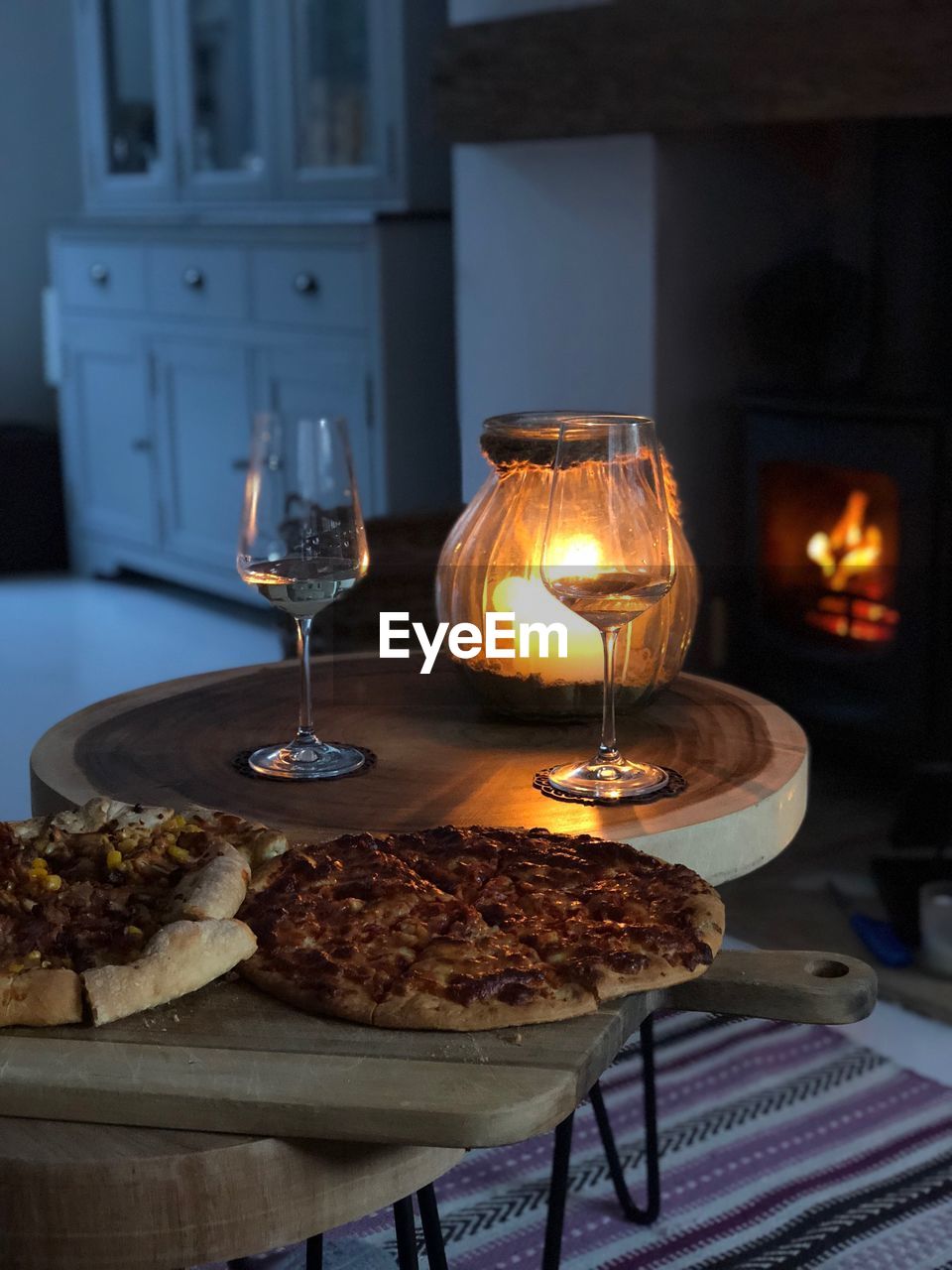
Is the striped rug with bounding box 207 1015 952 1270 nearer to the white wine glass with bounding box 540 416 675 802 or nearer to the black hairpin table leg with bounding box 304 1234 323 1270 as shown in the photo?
the black hairpin table leg with bounding box 304 1234 323 1270

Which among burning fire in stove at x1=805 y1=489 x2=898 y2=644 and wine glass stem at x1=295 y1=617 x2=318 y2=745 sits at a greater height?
wine glass stem at x1=295 y1=617 x2=318 y2=745

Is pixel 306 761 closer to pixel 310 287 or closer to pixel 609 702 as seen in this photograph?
pixel 609 702

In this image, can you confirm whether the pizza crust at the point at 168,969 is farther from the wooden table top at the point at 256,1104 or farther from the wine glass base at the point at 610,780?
the wine glass base at the point at 610,780

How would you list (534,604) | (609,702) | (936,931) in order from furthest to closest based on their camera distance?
(936,931)
(534,604)
(609,702)

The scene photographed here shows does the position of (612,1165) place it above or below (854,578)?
below

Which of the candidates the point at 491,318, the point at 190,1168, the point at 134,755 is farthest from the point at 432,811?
the point at 491,318

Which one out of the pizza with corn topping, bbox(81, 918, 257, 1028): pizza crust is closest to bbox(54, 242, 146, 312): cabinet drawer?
the pizza with corn topping

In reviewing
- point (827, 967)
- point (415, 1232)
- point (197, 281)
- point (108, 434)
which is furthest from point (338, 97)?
point (827, 967)
